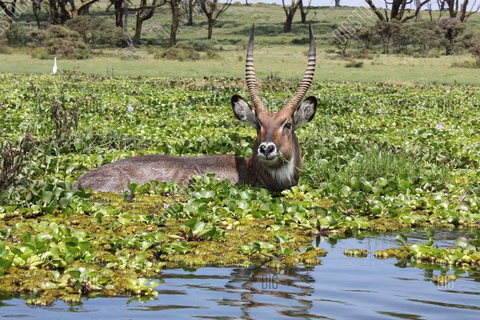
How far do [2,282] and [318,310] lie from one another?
2.12m

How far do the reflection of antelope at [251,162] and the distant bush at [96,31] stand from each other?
Result: 134 feet

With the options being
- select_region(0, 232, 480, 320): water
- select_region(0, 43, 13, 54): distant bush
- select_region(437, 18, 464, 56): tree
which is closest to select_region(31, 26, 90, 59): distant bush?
select_region(0, 43, 13, 54): distant bush

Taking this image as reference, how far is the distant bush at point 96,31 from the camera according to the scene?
48531 mm

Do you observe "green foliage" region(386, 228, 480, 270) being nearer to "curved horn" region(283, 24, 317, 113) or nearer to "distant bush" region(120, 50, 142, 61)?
"curved horn" region(283, 24, 317, 113)

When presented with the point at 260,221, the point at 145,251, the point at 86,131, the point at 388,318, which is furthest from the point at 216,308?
the point at 86,131

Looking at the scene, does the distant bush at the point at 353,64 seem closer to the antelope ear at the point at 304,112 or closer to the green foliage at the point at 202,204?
the green foliage at the point at 202,204

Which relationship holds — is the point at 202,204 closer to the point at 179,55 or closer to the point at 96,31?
the point at 179,55

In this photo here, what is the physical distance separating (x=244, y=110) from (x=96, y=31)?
42.0 metres

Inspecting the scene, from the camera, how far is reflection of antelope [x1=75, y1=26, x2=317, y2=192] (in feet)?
26.8

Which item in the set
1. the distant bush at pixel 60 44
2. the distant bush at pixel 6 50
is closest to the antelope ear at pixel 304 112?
the distant bush at pixel 60 44

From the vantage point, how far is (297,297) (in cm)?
490

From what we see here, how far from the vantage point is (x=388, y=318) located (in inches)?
176

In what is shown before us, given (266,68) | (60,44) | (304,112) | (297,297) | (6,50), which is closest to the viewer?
(297,297)

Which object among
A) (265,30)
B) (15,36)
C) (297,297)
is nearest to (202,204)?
(297,297)
